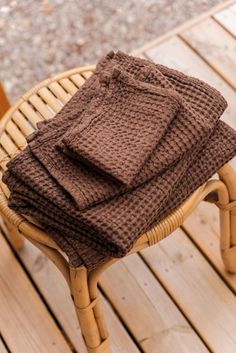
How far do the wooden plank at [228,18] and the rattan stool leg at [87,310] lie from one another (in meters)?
1.04

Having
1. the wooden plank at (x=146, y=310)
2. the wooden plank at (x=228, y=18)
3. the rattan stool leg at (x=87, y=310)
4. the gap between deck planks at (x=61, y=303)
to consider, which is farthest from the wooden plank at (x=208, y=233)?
the wooden plank at (x=228, y=18)

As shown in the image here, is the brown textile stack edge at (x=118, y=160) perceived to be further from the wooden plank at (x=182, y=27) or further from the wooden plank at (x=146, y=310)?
the wooden plank at (x=182, y=27)

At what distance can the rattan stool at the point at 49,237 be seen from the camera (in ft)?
3.64

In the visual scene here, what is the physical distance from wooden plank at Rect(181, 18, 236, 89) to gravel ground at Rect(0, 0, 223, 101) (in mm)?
140

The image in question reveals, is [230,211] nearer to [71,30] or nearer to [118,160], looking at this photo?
[118,160]

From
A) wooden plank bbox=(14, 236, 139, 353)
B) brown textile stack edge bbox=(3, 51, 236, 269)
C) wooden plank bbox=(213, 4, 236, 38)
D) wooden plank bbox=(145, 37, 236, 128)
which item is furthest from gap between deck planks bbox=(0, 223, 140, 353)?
wooden plank bbox=(213, 4, 236, 38)

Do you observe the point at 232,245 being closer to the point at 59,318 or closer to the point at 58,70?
the point at 59,318

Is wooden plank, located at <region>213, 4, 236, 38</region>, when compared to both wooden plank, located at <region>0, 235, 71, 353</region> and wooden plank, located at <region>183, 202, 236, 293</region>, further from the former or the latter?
wooden plank, located at <region>0, 235, 71, 353</region>

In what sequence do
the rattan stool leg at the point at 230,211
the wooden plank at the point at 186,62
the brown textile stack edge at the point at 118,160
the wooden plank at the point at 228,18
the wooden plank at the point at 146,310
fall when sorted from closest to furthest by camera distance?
the brown textile stack edge at the point at 118,160, the rattan stool leg at the point at 230,211, the wooden plank at the point at 146,310, the wooden plank at the point at 186,62, the wooden plank at the point at 228,18

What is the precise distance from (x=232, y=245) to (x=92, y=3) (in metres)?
1.10

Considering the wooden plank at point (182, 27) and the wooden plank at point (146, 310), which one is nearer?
the wooden plank at point (146, 310)

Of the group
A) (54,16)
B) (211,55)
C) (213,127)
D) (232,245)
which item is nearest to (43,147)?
(213,127)

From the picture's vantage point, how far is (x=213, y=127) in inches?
44.3

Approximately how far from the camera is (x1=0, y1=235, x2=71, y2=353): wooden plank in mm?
1447
